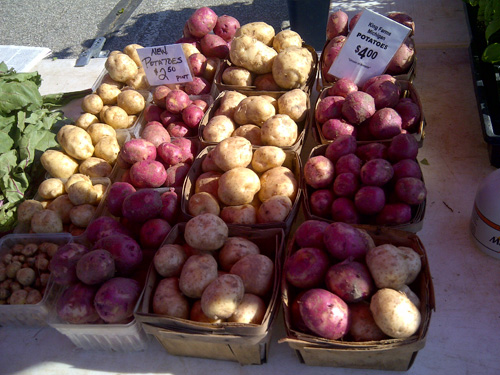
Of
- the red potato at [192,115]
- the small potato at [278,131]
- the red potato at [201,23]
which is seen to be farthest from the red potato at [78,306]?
the red potato at [201,23]

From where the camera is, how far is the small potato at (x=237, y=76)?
8.79 ft

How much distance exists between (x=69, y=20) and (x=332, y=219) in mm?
6292

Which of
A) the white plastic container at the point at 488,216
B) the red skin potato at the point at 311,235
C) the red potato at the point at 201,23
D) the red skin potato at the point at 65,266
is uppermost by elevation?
the red potato at the point at 201,23

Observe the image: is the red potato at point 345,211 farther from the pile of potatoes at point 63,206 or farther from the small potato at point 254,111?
the pile of potatoes at point 63,206

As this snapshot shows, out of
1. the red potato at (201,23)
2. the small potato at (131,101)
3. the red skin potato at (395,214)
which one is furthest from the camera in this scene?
the red potato at (201,23)

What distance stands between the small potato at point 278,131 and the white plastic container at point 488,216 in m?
0.95

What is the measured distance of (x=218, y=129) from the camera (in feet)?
7.69

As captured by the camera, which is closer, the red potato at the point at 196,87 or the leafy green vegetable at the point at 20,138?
the leafy green vegetable at the point at 20,138

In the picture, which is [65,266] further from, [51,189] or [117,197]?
[51,189]

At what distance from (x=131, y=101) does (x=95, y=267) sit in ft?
4.89

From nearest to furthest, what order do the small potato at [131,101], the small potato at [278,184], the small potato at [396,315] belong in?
the small potato at [396,315]
the small potato at [278,184]
the small potato at [131,101]

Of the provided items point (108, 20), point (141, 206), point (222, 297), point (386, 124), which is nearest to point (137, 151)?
point (141, 206)

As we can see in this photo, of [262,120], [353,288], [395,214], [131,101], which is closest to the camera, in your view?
[353,288]

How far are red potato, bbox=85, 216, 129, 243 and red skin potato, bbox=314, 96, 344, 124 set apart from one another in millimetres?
1229
